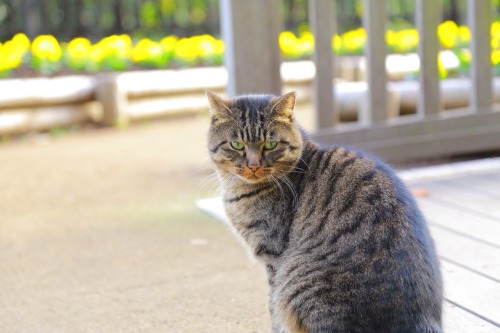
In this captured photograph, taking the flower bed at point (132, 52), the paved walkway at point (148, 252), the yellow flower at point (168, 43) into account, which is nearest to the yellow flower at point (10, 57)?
the flower bed at point (132, 52)

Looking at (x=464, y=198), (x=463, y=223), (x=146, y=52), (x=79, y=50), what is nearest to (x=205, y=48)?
(x=146, y=52)

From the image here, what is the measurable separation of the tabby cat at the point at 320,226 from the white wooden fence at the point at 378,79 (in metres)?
1.55

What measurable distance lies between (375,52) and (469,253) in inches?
64.4

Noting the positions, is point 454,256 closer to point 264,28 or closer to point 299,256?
point 299,256

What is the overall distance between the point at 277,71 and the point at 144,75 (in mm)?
3949

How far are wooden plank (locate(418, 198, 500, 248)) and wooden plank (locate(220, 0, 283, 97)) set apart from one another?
114 cm

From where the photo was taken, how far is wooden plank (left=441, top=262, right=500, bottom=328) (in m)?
2.62

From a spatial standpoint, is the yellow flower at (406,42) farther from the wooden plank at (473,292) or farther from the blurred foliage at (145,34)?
the wooden plank at (473,292)

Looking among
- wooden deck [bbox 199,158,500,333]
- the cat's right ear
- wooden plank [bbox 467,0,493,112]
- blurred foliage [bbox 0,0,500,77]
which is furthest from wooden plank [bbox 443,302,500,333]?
blurred foliage [bbox 0,0,500,77]

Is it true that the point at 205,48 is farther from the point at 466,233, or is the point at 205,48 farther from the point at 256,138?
the point at 256,138

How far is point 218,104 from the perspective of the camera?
2686 millimetres

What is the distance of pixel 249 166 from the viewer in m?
2.55

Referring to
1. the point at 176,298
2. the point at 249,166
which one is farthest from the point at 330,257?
the point at 176,298

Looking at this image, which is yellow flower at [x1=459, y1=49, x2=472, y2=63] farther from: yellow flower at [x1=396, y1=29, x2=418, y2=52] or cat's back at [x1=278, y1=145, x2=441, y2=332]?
cat's back at [x1=278, y1=145, x2=441, y2=332]
